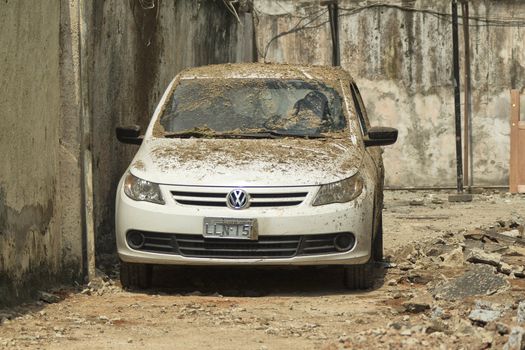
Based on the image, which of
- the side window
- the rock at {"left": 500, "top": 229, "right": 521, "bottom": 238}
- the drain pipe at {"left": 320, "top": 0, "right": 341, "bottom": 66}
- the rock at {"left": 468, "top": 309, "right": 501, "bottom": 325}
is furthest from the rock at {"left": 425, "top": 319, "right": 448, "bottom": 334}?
the drain pipe at {"left": 320, "top": 0, "right": 341, "bottom": 66}

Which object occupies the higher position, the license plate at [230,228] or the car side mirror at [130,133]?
the car side mirror at [130,133]

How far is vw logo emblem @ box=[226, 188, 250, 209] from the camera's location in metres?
9.03

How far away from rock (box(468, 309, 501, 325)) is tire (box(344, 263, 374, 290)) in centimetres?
206

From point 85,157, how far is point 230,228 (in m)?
1.59

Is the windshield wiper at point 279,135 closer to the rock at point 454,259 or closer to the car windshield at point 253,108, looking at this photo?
the car windshield at point 253,108

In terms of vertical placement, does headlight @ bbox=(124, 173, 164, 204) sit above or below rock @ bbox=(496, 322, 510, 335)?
above

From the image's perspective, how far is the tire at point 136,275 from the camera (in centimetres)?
951

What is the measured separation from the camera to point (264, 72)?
10.8 meters

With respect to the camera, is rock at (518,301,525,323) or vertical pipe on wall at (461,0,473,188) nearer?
rock at (518,301,525,323)

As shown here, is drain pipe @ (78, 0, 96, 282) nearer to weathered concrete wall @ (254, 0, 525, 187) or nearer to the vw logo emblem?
the vw logo emblem

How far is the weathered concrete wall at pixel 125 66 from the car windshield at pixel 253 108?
2.77 ft

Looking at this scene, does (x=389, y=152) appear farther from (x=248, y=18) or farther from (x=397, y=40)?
(x=248, y=18)

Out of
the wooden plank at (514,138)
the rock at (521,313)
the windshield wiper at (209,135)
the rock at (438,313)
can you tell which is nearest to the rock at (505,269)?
the windshield wiper at (209,135)

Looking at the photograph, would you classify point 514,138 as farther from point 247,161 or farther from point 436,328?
point 436,328
